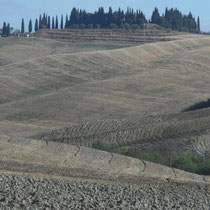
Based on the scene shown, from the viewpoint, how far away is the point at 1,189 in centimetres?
1336

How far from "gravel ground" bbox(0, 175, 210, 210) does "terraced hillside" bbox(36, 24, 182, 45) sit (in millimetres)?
85952

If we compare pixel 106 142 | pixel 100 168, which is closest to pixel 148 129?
pixel 106 142

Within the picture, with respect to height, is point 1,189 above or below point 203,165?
above

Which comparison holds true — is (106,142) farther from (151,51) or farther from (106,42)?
(106,42)

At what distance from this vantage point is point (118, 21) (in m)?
136

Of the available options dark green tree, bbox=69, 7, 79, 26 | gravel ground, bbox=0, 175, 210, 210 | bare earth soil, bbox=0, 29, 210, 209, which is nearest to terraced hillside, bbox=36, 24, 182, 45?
bare earth soil, bbox=0, 29, 210, 209

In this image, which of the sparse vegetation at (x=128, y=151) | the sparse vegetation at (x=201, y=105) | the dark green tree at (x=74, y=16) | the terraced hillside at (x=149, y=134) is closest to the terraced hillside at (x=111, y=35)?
the dark green tree at (x=74, y=16)

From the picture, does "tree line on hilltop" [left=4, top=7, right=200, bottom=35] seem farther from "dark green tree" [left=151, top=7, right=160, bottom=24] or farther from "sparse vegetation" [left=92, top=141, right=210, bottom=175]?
"sparse vegetation" [left=92, top=141, right=210, bottom=175]

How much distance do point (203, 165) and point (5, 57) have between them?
62066mm

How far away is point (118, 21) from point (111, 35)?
24270mm

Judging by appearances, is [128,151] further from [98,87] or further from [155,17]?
[155,17]

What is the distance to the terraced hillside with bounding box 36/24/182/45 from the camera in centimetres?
10481

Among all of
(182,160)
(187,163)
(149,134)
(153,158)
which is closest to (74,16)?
(149,134)

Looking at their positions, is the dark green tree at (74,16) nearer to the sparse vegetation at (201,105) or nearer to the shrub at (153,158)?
the sparse vegetation at (201,105)
